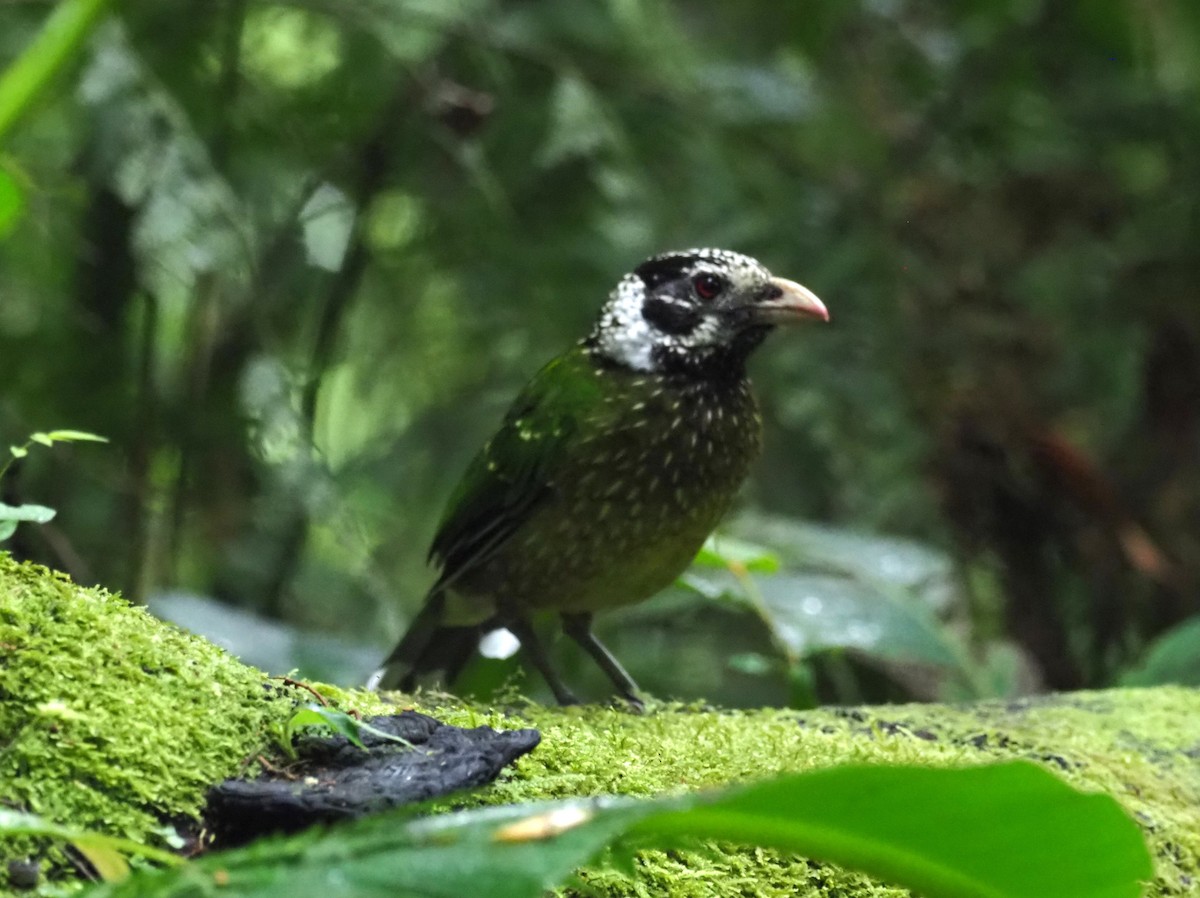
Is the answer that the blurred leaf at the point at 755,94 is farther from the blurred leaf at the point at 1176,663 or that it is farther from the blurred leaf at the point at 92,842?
the blurred leaf at the point at 92,842

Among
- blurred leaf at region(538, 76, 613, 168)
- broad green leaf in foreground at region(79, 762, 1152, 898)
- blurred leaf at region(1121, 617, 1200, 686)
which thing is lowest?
blurred leaf at region(1121, 617, 1200, 686)

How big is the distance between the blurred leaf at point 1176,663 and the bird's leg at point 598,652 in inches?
56.3

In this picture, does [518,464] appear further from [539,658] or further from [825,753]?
[825,753]

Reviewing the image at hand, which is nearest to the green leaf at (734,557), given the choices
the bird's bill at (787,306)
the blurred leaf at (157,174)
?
the bird's bill at (787,306)

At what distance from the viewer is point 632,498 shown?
9.93 feet

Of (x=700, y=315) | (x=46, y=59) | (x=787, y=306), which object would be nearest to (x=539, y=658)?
(x=700, y=315)

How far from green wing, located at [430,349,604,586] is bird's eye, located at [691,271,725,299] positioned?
315 millimetres

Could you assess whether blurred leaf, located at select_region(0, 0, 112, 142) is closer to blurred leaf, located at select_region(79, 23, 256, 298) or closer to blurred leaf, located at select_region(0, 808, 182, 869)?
blurred leaf, located at select_region(0, 808, 182, 869)

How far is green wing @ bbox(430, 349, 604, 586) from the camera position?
312 cm

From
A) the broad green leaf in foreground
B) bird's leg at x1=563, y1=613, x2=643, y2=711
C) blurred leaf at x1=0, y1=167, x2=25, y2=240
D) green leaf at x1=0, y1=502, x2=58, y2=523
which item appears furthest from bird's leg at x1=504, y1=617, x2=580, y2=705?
the broad green leaf in foreground

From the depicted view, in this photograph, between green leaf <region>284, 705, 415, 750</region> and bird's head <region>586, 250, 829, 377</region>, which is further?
bird's head <region>586, 250, 829, 377</region>

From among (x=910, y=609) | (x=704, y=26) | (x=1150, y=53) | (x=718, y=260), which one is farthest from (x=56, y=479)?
(x=1150, y=53)

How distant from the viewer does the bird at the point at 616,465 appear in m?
3.05

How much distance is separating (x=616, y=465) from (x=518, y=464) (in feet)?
0.83
